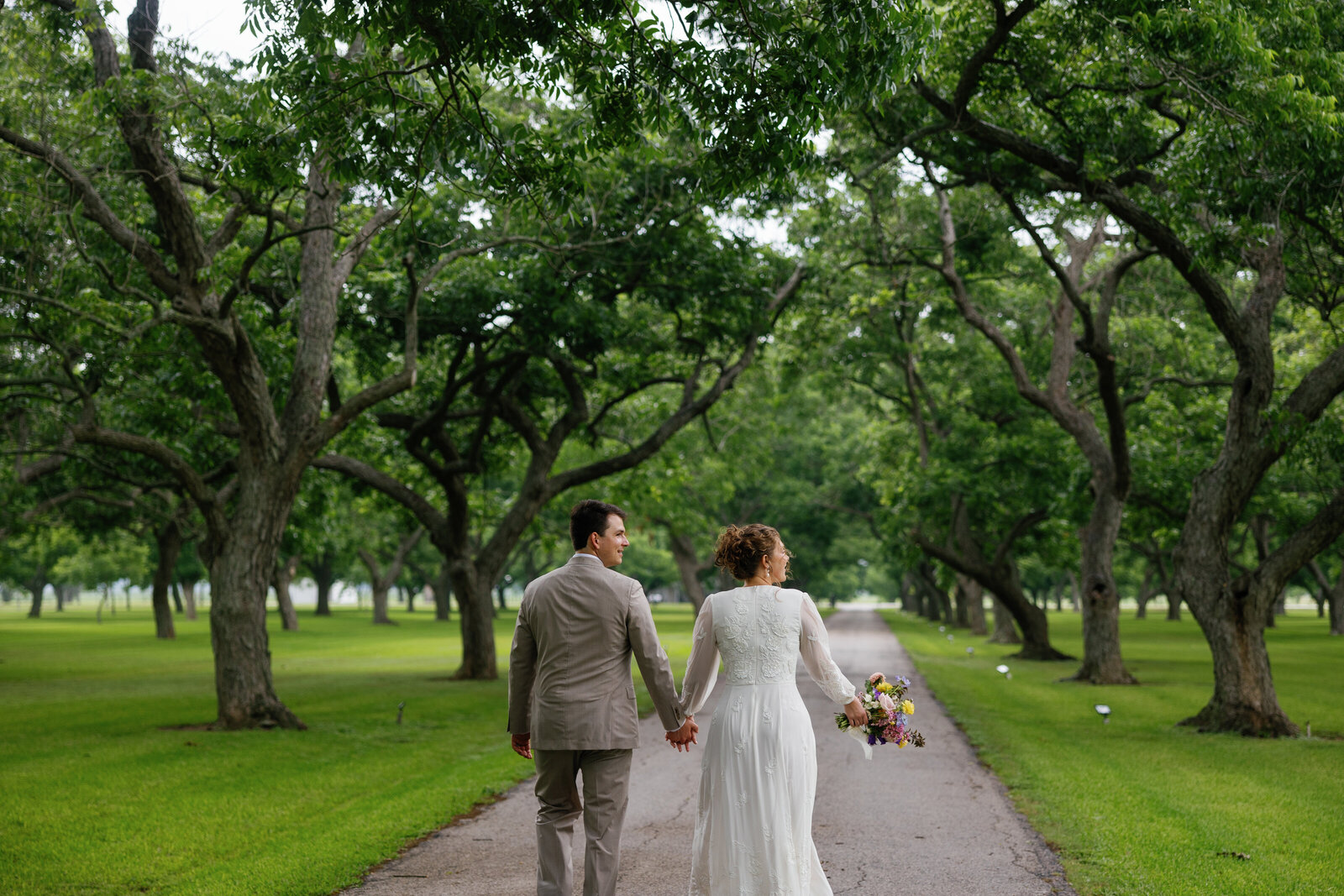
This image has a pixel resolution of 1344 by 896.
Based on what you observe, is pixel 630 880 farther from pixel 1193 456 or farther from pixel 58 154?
pixel 1193 456

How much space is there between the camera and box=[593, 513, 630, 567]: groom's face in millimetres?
5184

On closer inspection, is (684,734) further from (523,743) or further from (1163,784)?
(1163,784)

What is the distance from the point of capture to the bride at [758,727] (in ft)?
16.2

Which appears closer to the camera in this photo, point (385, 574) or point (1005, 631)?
point (1005, 631)

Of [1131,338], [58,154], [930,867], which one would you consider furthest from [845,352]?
[930,867]

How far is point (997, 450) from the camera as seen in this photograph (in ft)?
82.4

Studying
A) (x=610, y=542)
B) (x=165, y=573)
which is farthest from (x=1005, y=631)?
(x=610, y=542)

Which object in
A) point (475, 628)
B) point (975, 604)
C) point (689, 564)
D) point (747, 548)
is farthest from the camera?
point (689, 564)

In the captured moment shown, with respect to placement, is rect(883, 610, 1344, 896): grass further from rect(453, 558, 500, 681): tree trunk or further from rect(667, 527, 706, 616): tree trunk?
rect(667, 527, 706, 616): tree trunk

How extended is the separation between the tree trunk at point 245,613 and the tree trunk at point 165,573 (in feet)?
73.3

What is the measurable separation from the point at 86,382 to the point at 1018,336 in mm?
20796

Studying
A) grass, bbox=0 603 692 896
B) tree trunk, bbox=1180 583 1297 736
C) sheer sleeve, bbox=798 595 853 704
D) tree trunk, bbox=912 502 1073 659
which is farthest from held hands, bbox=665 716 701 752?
tree trunk, bbox=912 502 1073 659

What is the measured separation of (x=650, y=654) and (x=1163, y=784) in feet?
21.6

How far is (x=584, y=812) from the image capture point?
193 inches
